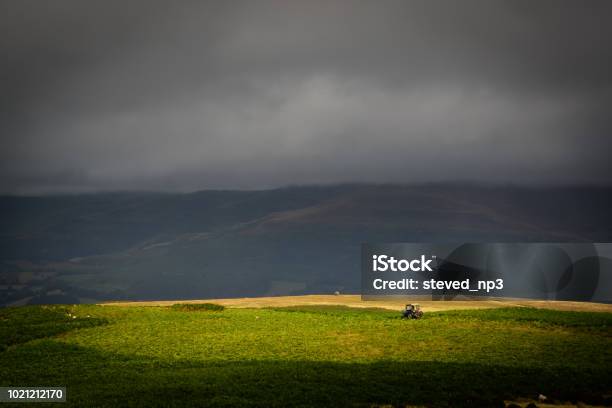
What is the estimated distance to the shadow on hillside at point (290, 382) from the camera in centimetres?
3180

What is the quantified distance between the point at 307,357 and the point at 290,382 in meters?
9.27

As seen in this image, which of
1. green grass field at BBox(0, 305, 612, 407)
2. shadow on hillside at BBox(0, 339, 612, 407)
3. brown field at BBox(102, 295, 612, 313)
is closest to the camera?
shadow on hillside at BBox(0, 339, 612, 407)

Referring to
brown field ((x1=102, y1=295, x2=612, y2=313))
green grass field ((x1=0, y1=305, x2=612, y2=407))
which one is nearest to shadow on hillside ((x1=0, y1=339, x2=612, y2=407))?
green grass field ((x1=0, y1=305, x2=612, y2=407))

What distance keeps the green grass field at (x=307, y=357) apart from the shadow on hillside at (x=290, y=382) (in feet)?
0.28

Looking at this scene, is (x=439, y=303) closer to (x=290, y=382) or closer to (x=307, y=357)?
(x=307, y=357)

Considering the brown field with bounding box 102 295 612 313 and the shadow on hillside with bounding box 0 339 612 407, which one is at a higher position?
the shadow on hillside with bounding box 0 339 612 407

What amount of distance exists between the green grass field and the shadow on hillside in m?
0.09

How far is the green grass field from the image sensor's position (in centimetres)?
3294

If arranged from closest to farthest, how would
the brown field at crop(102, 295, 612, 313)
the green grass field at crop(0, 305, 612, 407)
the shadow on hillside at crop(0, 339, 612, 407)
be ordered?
1. the shadow on hillside at crop(0, 339, 612, 407)
2. the green grass field at crop(0, 305, 612, 407)
3. the brown field at crop(102, 295, 612, 313)

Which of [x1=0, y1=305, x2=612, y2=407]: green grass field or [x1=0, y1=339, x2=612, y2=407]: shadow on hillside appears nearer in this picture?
[x1=0, y1=339, x2=612, y2=407]: shadow on hillside

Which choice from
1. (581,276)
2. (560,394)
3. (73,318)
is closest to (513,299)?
(581,276)

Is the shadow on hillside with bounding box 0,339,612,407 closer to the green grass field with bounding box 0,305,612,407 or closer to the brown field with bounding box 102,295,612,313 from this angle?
the green grass field with bounding box 0,305,612,407

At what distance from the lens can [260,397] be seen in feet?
105

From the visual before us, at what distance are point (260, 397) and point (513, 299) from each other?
2534 inches
